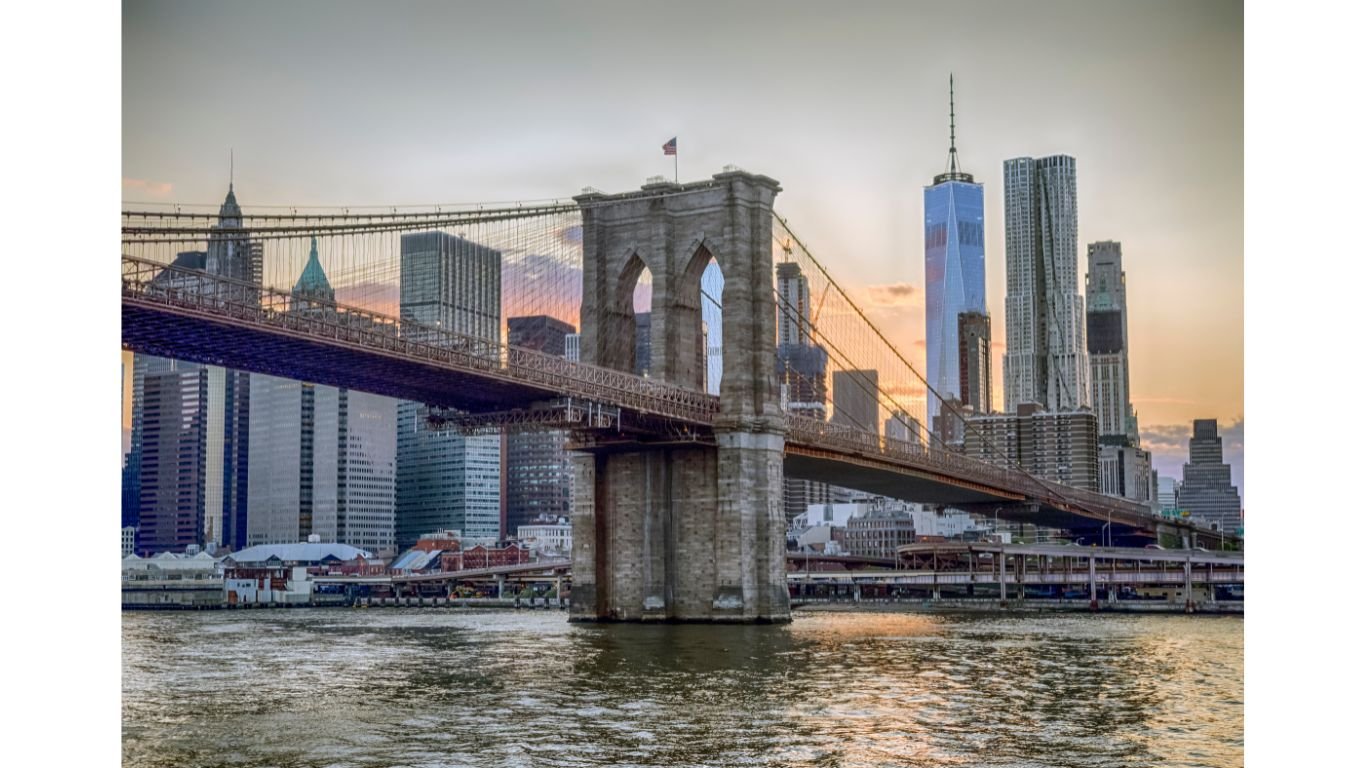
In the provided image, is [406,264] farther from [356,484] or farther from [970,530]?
[970,530]

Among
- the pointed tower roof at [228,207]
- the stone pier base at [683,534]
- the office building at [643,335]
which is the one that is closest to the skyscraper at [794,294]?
the stone pier base at [683,534]

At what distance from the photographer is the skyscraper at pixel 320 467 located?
512ft

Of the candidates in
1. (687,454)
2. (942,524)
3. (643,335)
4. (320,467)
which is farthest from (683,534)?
(942,524)

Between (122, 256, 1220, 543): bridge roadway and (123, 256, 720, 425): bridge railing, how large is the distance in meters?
0.04

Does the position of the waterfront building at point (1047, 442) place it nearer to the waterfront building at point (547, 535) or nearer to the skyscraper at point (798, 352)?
the skyscraper at point (798, 352)

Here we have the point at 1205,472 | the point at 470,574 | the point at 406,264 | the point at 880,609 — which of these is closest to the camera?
the point at 1205,472

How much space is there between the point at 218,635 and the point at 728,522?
1670 cm

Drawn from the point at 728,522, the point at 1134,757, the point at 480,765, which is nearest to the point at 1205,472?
the point at 728,522

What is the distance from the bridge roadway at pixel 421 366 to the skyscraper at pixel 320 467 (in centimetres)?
9489

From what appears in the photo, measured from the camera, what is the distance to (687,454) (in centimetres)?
→ 5384

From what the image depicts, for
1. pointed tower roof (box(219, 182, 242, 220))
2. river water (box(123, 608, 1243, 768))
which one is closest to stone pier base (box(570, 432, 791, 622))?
river water (box(123, 608, 1243, 768))

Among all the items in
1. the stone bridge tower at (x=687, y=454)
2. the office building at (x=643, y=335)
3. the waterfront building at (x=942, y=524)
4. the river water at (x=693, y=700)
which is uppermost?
the office building at (x=643, y=335)

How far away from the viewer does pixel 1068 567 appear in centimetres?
8506

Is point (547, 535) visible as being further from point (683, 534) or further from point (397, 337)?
point (397, 337)
